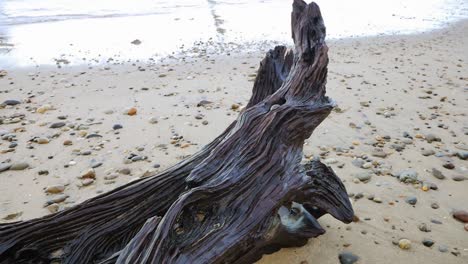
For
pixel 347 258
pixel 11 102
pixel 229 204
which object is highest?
pixel 229 204

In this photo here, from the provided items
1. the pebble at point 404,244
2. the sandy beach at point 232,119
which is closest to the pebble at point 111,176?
the sandy beach at point 232,119

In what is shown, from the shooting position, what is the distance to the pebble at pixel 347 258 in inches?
109

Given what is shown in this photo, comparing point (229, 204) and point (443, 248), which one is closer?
point (229, 204)

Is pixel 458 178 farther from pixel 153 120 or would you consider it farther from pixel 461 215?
pixel 153 120

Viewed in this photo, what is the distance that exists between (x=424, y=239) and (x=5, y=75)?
741cm

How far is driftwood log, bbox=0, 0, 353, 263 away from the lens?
2.15m

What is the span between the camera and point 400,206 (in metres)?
3.40

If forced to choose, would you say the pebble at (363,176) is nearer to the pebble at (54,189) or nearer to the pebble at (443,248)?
the pebble at (443,248)

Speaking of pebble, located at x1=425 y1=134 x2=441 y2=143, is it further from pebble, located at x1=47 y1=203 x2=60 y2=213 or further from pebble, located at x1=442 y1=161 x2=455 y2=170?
pebble, located at x1=47 y1=203 x2=60 y2=213

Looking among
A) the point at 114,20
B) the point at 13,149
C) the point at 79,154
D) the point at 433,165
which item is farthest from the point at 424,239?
the point at 114,20

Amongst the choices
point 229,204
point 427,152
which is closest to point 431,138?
point 427,152

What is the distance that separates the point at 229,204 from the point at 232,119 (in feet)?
10.1

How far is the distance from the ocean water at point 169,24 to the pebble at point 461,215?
6877 mm

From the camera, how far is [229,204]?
7.66 ft
